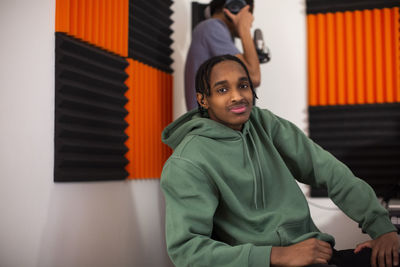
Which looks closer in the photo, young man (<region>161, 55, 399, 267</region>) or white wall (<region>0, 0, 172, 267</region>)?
young man (<region>161, 55, 399, 267</region>)

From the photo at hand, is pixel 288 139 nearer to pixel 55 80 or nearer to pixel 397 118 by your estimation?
pixel 55 80

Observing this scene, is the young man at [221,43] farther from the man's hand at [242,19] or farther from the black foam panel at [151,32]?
the black foam panel at [151,32]

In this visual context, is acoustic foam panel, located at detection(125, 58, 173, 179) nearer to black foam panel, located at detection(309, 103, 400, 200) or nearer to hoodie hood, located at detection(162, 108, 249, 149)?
hoodie hood, located at detection(162, 108, 249, 149)

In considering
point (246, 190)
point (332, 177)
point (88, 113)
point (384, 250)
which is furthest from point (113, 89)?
point (384, 250)

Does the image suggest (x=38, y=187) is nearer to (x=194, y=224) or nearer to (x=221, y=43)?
(x=194, y=224)

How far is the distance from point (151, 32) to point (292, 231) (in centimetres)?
180

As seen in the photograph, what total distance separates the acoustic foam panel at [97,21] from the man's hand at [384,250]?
4.99 ft

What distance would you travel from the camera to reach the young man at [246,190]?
1205 mm

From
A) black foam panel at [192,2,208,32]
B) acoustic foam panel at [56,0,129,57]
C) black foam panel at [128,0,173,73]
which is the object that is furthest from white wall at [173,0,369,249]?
acoustic foam panel at [56,0,129,57]

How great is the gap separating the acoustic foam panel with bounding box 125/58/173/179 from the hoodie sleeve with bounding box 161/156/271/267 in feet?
3.92

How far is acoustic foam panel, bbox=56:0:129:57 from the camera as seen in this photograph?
197 cm

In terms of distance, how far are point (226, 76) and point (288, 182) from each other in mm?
424

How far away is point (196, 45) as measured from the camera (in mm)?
2541

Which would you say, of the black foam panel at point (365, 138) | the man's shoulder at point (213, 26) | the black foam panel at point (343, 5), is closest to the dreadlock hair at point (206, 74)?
the man's shoulder at point (213, 26)
